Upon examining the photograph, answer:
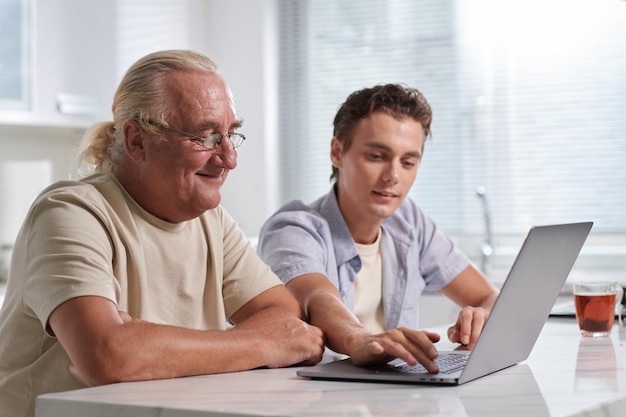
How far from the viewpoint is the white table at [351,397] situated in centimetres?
112

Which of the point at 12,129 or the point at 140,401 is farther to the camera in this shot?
the point at 12,129

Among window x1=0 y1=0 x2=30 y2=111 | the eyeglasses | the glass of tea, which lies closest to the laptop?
the glass of tea

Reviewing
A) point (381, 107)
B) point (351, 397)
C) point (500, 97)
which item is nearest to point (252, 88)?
point (500, 97)

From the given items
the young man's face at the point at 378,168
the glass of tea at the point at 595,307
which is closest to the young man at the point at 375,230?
the young man's face at the point at 378,168

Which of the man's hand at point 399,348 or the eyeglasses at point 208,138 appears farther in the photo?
the eyeglasses at point 208,138

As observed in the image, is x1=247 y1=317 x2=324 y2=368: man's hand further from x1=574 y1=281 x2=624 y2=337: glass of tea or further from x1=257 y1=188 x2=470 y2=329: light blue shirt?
x1=574 y1=281 x2=624 y2=337: glass of tea

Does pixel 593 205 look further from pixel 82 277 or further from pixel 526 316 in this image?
pixel 82 277

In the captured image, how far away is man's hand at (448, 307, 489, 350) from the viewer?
5.84ft

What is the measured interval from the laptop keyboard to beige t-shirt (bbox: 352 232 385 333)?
0.90m

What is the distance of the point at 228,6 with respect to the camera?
4.54 metres

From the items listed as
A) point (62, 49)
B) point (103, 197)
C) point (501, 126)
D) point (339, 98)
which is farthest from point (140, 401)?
point (339, 98)

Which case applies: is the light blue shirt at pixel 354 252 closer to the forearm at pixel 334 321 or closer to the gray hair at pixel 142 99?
the forearm at pixel 334 321

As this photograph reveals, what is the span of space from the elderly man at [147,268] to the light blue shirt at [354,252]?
11.0 inches

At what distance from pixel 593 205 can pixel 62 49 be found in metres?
2.32
